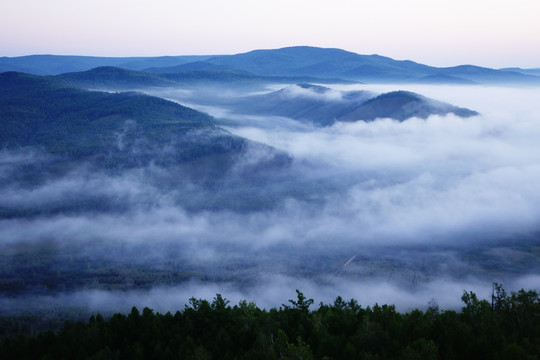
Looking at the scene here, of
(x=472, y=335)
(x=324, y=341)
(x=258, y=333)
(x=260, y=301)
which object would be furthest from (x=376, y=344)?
(x=260, y=301)

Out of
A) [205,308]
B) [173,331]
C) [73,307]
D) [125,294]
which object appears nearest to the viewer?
[173,331]

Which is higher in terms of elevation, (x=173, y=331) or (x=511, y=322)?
(x=511, y=322)

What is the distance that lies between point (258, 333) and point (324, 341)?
11.9 meters

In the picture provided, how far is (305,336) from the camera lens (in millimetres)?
77812

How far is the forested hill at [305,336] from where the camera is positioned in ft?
207

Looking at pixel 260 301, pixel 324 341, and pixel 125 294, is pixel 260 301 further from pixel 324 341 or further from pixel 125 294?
pixel 324 341

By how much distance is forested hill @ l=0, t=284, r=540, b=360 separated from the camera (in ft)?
207

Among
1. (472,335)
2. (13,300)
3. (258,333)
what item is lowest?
(13,300)

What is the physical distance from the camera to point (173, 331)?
83.3 metres

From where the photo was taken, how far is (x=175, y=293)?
197125 millimetres

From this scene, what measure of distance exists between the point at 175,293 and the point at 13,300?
64293 millimetres

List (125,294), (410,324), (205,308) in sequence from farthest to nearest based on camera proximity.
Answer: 1. (125,294)
2. (205,308)
3. (410,324)

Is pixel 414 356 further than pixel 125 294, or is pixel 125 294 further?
pixel 125 294

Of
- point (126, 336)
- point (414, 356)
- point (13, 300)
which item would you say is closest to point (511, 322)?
point (414, 356)
